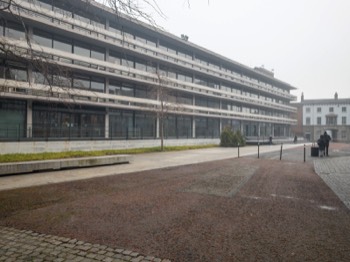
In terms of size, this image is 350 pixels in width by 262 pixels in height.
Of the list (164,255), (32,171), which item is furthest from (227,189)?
(32,171)

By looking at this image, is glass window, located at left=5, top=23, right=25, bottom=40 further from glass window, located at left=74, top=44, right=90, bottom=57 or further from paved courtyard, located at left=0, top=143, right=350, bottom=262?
paved courtyard, located at left=0, top=143, right=350, bottom=262

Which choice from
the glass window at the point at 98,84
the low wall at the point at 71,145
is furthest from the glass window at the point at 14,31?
the low wall at the point at 71,145

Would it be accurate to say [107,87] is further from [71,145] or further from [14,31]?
[14,31]

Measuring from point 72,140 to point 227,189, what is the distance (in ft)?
54.6

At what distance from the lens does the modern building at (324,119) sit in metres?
77.5

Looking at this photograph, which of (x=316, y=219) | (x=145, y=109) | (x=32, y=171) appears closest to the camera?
(x=316, y=219)

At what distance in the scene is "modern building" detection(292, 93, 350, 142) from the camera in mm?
77500

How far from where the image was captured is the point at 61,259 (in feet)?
12.8

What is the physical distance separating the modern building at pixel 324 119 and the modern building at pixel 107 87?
128 feet

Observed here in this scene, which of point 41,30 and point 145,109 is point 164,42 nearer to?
point 145,109

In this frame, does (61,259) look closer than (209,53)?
Yes

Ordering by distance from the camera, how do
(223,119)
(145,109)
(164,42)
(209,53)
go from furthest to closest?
(223,119), (209,53), (164,42), (145,109)

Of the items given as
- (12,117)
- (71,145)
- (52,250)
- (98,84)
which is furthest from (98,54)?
(52,250)

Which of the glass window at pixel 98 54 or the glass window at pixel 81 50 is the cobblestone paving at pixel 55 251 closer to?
the glass window at pixel 81 50
